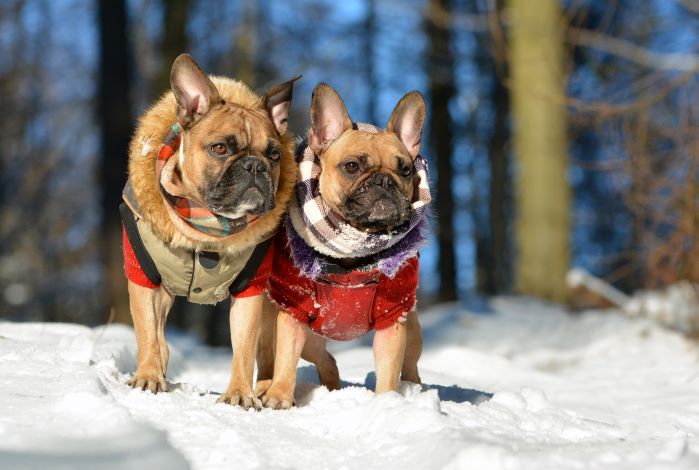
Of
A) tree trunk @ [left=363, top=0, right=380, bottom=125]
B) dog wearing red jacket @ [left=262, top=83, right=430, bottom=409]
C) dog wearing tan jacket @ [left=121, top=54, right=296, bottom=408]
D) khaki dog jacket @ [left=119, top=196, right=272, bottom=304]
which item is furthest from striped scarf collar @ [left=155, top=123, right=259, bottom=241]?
tree trunk @ [left=363, top=0, right=380, bottom=125]

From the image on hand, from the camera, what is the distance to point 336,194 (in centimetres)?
435

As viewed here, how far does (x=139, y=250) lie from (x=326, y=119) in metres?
1.23

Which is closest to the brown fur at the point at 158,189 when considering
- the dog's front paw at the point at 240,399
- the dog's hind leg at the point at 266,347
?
the dog's hind leg at the point at 266,347

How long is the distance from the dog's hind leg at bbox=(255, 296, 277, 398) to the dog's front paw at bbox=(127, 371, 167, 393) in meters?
0.75

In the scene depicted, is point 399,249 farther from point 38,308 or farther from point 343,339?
point 38,308

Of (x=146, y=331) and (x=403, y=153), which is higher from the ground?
(x=403, y=153)

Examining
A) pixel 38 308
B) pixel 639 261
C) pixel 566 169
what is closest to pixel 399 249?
pixel 639 261

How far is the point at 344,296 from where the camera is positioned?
4.32m

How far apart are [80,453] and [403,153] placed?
97.5 inches

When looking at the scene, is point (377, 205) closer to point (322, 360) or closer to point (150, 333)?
point (322, 360)

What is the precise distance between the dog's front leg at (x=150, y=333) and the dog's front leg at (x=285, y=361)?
55cm

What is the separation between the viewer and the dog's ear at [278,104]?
14.7 feet

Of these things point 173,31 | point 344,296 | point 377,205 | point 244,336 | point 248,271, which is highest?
point 173,31

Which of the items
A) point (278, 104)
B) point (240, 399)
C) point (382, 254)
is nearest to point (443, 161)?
point (278, 104)
